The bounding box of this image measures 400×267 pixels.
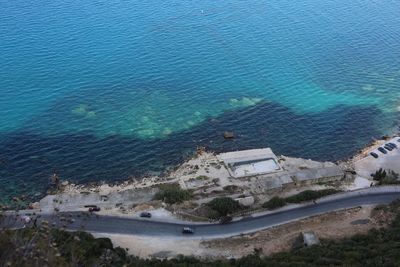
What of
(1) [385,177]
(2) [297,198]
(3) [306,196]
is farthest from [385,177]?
(2) [297,198]

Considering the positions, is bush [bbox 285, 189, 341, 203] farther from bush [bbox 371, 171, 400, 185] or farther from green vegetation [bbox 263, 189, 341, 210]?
bush [bbox 371, 171, 400, 185]

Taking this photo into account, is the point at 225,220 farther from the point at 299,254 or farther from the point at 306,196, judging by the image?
the point at 299,254

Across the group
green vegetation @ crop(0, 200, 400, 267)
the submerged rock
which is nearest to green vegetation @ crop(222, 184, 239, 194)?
the submerged rock

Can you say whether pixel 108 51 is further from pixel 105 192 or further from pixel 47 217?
pixel 47 217

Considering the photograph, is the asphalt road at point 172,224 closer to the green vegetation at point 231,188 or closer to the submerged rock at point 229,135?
the green vegetation at point 231,188

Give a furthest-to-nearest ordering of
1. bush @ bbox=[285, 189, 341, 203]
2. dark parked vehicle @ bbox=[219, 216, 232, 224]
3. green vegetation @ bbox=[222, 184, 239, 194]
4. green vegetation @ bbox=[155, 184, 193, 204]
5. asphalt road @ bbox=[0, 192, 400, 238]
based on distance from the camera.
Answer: green vegetation @ bbox=[222, 184, 239, 194]
green vegetation @ bbox=[155, 184, 193, 204]
bush @ bbox=[285, 189, 341, 203]
dark parked vehicle @ bbox=[219, 216, 232, 224]
asphalt road @ bbox=[0, 192, 400, 238]

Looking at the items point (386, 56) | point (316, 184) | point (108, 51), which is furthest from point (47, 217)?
point (386, 56)

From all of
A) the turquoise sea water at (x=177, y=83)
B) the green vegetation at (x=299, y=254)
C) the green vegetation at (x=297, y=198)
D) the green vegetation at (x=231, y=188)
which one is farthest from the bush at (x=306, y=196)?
the turquoise sea water at (x=177, y=83)
